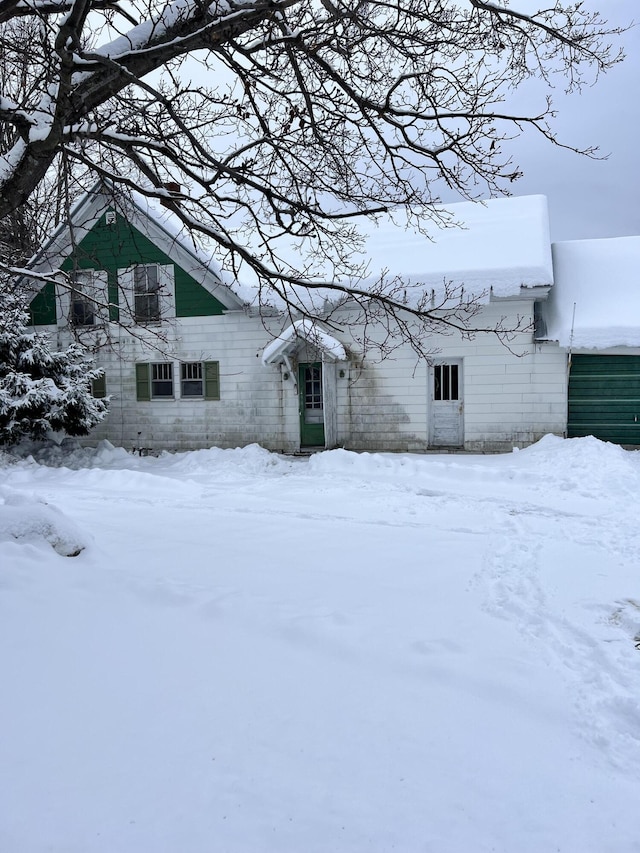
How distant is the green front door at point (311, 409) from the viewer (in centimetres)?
1537

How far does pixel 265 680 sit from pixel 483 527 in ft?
15.2

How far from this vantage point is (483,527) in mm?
7371

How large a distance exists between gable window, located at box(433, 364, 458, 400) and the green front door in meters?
3.09

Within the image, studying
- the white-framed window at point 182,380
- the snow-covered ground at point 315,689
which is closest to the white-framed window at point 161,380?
the white-framed window at point 182,380

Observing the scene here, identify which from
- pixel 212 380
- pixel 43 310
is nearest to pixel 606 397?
pixel 212 380

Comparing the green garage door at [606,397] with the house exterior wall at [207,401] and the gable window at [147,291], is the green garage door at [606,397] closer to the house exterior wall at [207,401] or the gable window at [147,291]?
the house exterior wall at [207,401]

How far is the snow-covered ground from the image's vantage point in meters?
2.38

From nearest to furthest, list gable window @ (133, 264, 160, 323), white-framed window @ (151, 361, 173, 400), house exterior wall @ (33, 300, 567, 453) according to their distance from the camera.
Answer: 1. house exterior wall @ (33, 300, 567, 453)
2. gable window @ (133, 264, 160, 323)
3. white-framed window @ (151, 361, 173, 400)

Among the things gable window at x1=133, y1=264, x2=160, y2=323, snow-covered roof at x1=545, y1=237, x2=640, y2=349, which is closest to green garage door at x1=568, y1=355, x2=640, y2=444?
snow-covered roof at x1=545, y1=237, x2=640, y2=349

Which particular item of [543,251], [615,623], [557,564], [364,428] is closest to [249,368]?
[364,428]

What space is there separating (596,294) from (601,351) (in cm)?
215

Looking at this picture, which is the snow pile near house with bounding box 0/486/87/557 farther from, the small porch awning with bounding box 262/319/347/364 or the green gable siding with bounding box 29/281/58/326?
the green gable siding with bounding box 29/281/58/326

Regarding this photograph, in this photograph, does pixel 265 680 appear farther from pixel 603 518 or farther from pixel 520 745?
pixel 603 518

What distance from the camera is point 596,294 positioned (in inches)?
563
